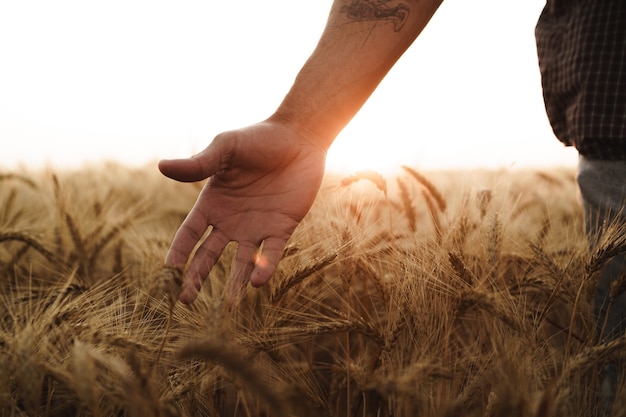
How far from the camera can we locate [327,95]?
1.31 metres

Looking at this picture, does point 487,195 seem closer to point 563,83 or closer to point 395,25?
point 563,83

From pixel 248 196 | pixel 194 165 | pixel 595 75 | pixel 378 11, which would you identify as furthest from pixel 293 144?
pixel 595 75

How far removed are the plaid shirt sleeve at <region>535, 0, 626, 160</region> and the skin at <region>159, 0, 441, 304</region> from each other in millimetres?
382

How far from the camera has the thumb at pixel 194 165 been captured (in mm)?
1074

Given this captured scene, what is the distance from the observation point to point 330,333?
3.86 feet

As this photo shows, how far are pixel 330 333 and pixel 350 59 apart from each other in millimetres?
734

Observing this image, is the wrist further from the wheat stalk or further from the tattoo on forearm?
the wheat stalk

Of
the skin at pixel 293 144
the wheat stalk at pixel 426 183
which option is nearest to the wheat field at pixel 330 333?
the wheat stalk at pixel 426 183

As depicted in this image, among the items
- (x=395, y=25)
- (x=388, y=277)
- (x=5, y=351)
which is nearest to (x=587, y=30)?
(x=395, y=25)

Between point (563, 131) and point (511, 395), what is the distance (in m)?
0.93

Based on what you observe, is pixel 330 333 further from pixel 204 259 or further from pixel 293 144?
pixel 293 144

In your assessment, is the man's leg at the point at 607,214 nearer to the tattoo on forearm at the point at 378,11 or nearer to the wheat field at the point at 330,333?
the wheat field at the point at 330,333

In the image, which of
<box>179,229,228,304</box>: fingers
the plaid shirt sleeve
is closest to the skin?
<box>179,229,228,304</box>: fingers

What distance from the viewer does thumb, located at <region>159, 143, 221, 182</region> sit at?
107 cm
